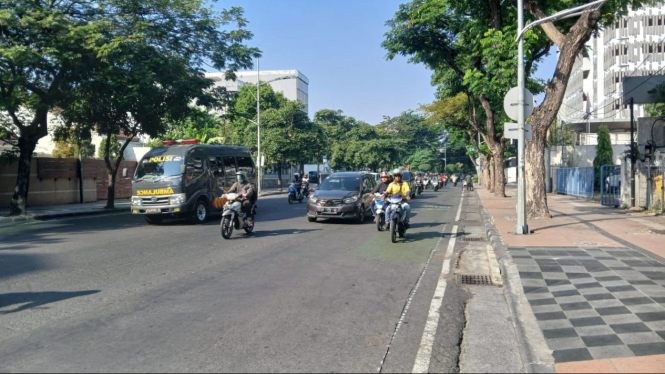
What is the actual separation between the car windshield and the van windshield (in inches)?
179

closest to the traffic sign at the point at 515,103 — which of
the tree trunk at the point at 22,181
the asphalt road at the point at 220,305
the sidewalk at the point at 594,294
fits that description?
the sidewalk at the point at 594,294

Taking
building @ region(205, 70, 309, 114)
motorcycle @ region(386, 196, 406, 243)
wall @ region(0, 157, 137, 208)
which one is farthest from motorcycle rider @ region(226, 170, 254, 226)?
building @ region(205, 70, 309, 114)

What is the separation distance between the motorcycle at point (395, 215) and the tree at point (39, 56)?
35.6 feet

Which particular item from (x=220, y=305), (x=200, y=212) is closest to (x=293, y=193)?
(x=200, y=212)

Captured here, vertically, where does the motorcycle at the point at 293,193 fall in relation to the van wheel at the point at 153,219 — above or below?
above

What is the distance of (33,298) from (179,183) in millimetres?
8940

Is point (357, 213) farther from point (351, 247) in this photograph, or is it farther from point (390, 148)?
point (390, 148)

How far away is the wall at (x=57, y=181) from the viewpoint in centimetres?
2261

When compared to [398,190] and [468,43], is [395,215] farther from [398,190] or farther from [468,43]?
[468,43]

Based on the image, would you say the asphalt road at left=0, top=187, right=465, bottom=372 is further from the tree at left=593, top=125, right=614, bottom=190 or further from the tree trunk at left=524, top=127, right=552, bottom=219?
the tree at left=593, top=125, right=614, bottom=190

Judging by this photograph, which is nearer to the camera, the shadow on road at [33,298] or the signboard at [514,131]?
the shadow on road at [33,298]

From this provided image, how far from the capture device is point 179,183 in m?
15.4

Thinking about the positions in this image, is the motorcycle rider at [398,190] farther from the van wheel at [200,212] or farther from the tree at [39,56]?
the tree at [39,56]

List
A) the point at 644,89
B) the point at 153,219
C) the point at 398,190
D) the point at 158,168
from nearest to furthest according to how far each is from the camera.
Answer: the point at 398,190 → the point at 158,168 → the point at 153,219 → the point at 644,89
